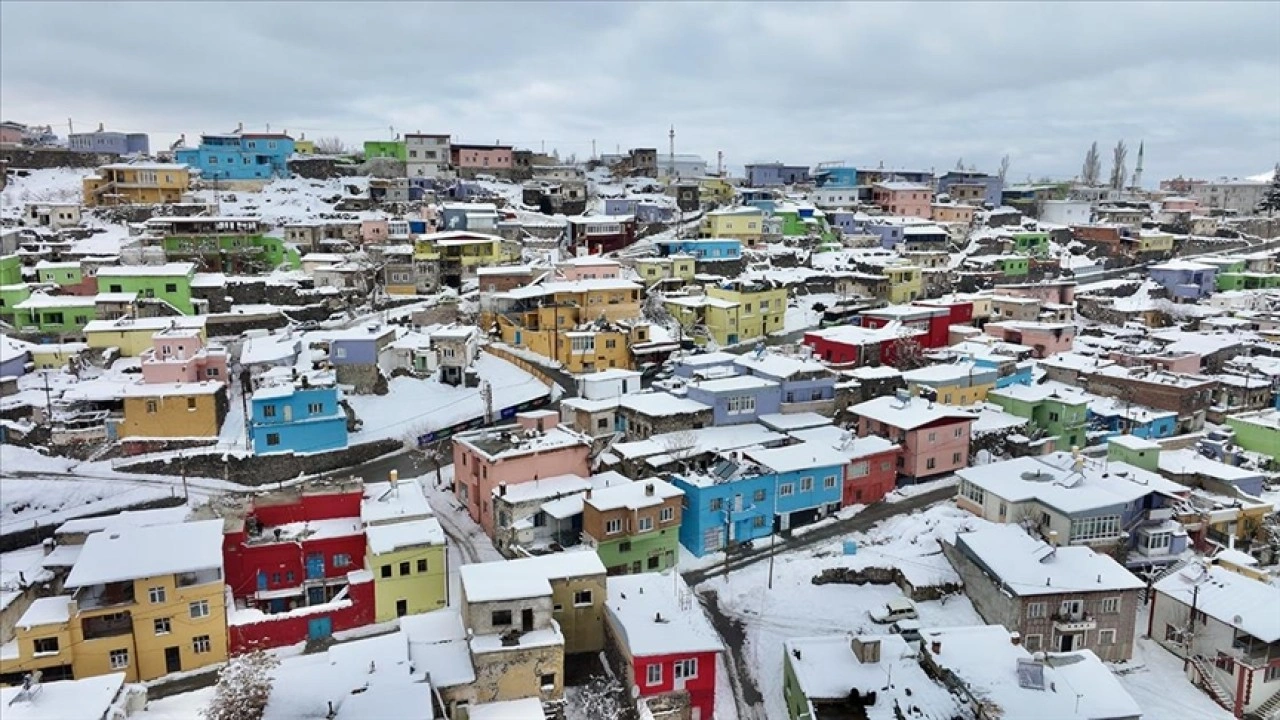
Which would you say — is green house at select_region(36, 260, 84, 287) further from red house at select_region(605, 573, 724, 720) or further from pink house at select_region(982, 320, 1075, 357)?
pink house at select_region(982, 320, 1075, 357)

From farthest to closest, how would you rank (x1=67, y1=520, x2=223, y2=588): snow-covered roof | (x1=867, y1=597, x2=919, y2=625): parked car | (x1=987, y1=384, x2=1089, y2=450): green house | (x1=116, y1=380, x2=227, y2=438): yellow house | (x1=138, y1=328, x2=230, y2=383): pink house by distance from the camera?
(x1=987, y1=384, x2=1089, y2=450): green house
(x1=138, y1=328, x2=230, y2=383): pink house
(x1=116, y1=380, x2=227, y2=438): yellow house
(x1=867, y1=597, x2=919, y2=625): parked car
(x1=67, y1=520, x2=223, y2=588): snow-covered roof

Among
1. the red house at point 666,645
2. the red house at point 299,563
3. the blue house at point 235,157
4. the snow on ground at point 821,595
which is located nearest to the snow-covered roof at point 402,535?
the red house at point 299,563

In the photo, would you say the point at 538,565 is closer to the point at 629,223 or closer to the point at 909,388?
the point at 909,388

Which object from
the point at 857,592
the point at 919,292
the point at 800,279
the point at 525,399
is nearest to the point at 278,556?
the point at 525,399

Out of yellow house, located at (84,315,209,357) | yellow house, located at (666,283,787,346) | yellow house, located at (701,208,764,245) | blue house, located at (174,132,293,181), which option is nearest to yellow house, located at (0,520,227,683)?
yellow house, located at (84,315,209,357)

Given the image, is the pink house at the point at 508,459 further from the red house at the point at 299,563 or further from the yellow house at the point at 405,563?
the red house at the point at 299,563

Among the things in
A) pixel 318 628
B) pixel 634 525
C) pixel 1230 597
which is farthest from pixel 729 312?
pixel 318 628
